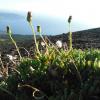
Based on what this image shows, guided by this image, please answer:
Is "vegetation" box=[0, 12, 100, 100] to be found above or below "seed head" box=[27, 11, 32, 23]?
below

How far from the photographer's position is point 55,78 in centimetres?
576

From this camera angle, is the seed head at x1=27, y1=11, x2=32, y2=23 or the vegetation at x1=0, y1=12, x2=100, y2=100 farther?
the seed head at x1=27, y1=11, x2=32, y2=23

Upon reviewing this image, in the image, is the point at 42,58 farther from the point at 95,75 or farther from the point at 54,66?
the point at 95,75

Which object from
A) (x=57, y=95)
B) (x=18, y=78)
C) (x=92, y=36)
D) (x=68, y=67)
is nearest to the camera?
(x=57, y=95)

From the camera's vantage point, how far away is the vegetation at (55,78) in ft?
17.4

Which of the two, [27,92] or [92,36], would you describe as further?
[92,36]

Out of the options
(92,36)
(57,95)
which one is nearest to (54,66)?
(57,95)

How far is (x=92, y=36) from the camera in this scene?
518 inches

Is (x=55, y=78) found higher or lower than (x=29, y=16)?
lower

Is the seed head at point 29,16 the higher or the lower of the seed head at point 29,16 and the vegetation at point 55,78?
the higher

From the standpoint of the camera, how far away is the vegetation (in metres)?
5.31

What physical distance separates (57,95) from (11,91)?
86cm

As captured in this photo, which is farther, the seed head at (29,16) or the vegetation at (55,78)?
the seed head at (29,16)

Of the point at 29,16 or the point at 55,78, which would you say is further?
the point at 29,16
